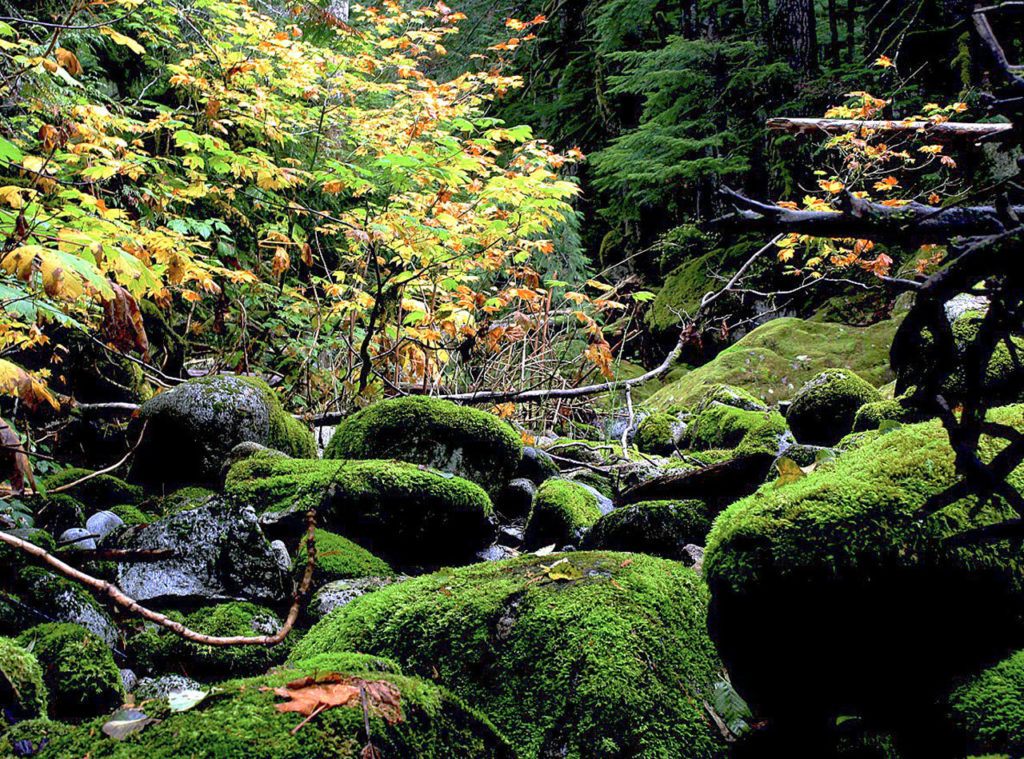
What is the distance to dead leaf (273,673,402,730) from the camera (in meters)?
1.30

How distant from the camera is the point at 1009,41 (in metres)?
8.24

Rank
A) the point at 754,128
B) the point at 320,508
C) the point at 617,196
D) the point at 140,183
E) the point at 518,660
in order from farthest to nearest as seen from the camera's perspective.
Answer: the point at 617,196, the point at 754,128, the point at 140,183, the point at 320,508, the point at 518,660

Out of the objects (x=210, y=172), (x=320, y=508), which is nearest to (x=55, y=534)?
(x=320, y=508)

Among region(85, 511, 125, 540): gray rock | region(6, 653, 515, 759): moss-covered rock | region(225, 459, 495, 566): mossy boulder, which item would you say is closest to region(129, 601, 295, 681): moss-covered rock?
region(85, 511, 125, 540): gray rock

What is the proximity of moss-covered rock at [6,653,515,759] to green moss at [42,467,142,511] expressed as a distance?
11.1ft

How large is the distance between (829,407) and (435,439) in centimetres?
353

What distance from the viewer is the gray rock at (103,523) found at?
11.2 feet

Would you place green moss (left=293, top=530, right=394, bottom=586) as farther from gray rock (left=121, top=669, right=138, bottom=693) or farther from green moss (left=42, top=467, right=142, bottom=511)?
green moss (left=42, top=467, right=142, bottom=511)

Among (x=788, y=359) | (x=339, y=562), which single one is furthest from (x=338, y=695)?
(x=788, y=359)

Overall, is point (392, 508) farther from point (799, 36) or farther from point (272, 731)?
point (799, 36)

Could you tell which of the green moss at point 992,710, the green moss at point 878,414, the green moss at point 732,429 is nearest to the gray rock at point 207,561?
the green moss at point 992,710

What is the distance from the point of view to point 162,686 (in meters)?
2.26

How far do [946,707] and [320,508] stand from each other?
3128mm

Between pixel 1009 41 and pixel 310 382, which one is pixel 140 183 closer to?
pixel 310 382
